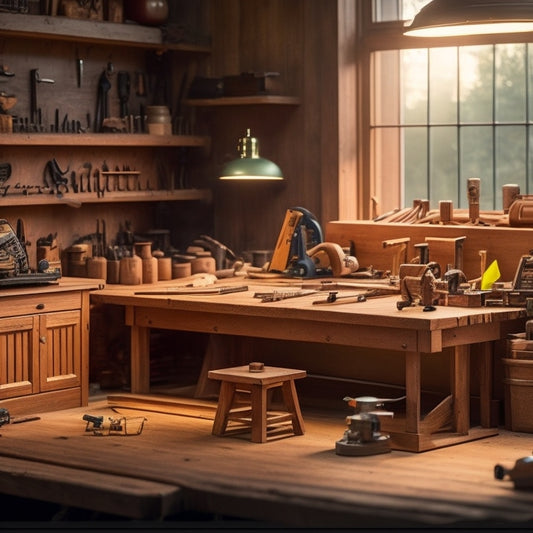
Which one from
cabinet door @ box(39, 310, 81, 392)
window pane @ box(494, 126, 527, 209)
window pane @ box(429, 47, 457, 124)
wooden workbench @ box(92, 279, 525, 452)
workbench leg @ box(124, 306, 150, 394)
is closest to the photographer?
wooden workbench @ box(92, 279, 525, 452)

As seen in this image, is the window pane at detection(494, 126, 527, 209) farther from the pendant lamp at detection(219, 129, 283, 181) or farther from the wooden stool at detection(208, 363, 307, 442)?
the wooden stool at detection(208, 363, 307, 442)

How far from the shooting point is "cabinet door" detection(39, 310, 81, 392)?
7.39m

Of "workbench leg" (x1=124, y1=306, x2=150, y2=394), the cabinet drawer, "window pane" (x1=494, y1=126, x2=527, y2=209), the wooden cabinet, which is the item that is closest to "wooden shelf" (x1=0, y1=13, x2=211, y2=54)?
the wooden cabinet

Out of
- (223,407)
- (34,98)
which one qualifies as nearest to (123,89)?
(34,98)

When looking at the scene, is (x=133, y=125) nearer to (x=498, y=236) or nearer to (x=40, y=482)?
(x=498, y=236)

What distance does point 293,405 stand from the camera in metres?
6.78

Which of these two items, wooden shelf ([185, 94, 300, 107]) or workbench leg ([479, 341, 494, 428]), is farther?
wooden shelf ([185, 94, 300, 107])

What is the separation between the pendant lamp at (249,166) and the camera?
Result: 829 cm

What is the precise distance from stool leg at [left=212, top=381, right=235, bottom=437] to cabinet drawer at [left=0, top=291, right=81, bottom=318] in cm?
123

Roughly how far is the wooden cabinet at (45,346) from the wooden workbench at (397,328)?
365 mm

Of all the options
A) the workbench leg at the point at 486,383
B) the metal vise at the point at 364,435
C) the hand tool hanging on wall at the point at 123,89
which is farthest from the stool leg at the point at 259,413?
the hand tool hanging on wall at the point at 123,89

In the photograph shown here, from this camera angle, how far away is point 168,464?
614 centimetres

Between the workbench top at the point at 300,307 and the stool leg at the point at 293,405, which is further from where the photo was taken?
the stool leg at the point at 293,405

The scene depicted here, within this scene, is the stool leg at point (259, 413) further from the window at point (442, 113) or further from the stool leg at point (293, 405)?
the window at point (442, 113)
